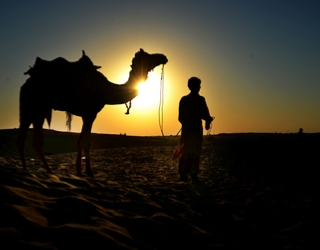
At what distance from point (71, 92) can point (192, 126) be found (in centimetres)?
297

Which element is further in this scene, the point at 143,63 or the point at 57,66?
the point at 143,63

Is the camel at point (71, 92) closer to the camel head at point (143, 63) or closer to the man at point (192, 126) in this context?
the camel head at point (143, 63)

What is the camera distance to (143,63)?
917 centimetres

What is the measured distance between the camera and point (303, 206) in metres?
6.14

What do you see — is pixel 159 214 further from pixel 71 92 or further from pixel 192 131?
pixel 71 92

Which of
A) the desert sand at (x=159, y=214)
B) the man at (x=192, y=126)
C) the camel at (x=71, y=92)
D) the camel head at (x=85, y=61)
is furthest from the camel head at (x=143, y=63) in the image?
the desert sand at (x=159, y=214)

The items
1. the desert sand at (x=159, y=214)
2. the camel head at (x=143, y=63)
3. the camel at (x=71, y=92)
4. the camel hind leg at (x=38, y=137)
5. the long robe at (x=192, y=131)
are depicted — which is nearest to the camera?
the desert sand at (x=159, y=214)

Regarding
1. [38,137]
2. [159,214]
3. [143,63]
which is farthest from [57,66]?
[159,214]

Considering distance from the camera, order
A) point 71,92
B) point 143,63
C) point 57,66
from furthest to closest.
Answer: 1. point 143,63
2. point 71,92
3. point 57,66

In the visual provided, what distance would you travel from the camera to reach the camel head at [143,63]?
9180 mm

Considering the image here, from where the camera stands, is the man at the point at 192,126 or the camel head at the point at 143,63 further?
the camel head at the point at 143,63

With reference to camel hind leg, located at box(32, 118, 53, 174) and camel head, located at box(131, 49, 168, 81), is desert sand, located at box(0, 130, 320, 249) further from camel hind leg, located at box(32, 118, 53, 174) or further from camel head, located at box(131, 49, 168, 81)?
camel head, located at box(131, 49, 168, 81)

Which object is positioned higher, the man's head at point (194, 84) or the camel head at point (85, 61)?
the camel head at point (85, 61)

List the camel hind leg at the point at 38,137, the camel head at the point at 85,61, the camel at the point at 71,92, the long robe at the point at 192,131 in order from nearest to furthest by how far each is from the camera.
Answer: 1. the camel hind leg at the point at 38,137
2. the camel at the point at 71,92
3. the long robe at the point at 192,131
4. the camel head at the point at 85,61
